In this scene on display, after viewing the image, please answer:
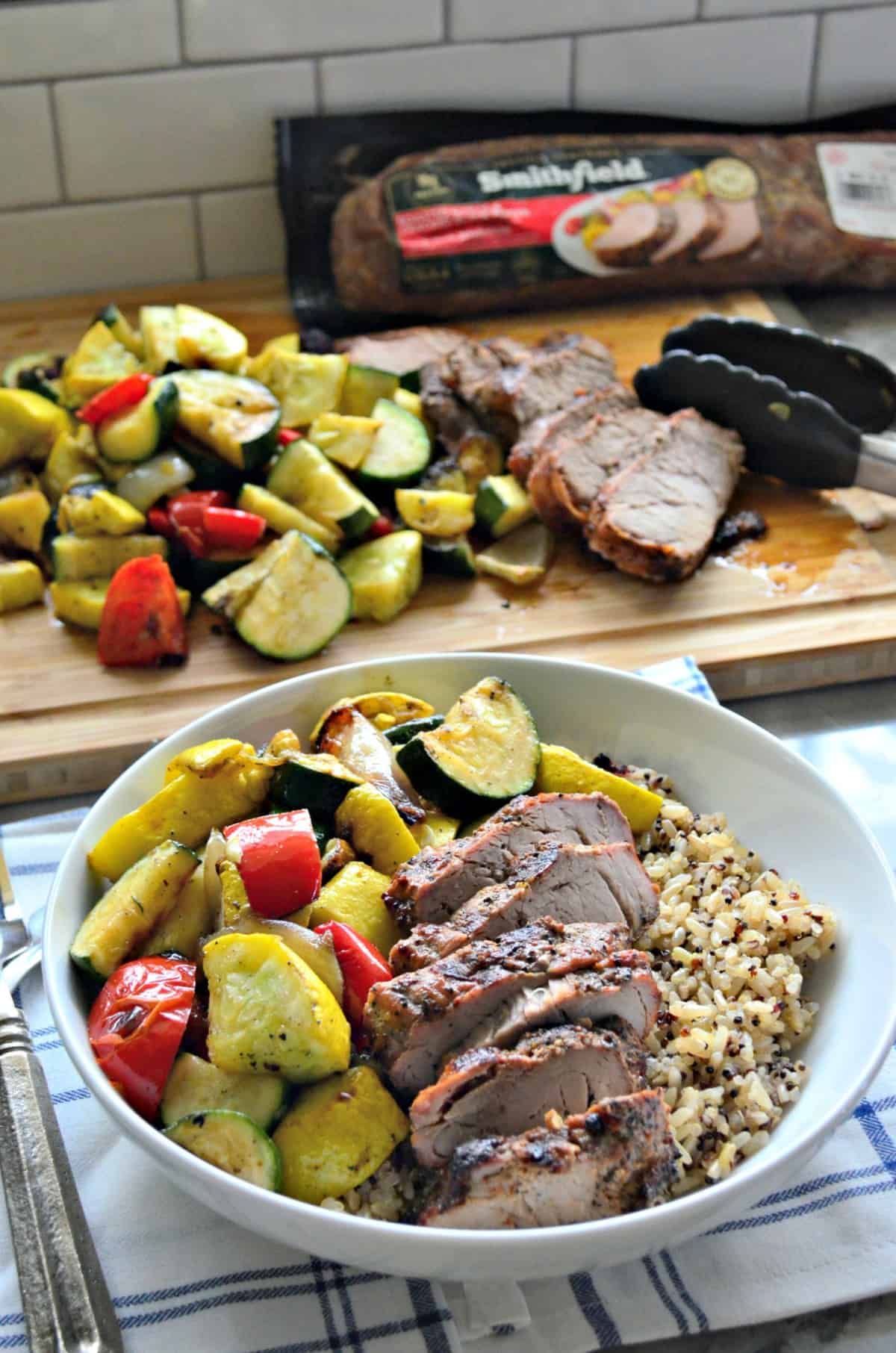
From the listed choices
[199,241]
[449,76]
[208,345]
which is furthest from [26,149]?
[449,76]

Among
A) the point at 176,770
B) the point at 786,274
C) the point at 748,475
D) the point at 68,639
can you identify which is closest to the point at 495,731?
the point at 176,770

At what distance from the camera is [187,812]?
1817 mm

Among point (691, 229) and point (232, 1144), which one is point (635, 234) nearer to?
point (691, 229)

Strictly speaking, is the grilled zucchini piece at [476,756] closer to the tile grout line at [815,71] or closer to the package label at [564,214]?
the package label at [564,214]

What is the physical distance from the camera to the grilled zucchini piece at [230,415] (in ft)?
8.91

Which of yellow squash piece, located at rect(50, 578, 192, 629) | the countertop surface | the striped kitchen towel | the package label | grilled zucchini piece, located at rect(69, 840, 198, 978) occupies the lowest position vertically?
the striped kitchen towel

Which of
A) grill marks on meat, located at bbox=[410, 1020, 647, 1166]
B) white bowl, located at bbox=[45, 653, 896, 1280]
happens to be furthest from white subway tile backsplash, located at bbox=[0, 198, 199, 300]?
grill marks on meat, located at bbox=[410, 1020, 647, 1166]

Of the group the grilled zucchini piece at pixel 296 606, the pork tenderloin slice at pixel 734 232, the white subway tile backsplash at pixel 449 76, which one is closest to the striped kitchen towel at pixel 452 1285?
the grilled zucchini piece at pixel 296 606

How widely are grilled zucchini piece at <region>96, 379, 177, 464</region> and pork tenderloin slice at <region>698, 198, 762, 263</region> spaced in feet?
4.96

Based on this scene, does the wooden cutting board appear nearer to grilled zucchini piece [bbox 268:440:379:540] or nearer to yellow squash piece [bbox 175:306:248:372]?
grilled zucchini piece [bbox 268:440:379:540]

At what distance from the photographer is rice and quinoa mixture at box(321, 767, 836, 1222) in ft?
4.96

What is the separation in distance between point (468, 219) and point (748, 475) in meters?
1.00

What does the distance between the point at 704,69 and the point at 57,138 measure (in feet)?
5.49

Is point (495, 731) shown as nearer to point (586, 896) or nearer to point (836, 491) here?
point (586, 896)
